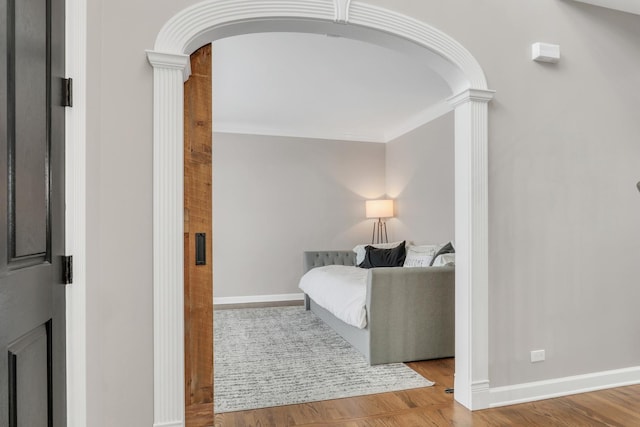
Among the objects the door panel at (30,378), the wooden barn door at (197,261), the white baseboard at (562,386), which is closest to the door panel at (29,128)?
the door panel at (30,378)

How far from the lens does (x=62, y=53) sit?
5.08ft

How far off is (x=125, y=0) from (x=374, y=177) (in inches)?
201

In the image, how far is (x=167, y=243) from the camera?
6.72 ft

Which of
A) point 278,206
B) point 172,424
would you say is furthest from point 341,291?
point 278,206

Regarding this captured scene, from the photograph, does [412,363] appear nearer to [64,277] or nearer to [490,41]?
[490,41]

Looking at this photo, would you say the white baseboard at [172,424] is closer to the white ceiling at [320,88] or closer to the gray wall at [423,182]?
the white ceiling at [320,88]

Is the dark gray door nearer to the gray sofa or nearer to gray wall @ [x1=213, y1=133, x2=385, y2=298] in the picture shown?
the gray sofa

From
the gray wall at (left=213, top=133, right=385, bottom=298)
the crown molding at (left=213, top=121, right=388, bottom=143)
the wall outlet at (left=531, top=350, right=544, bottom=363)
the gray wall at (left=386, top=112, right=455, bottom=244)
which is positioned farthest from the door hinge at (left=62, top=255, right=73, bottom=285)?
the crown molding at (left=213, top=121, right=388, bottom=143)

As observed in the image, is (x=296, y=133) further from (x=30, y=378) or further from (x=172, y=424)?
(x=30, y=378)

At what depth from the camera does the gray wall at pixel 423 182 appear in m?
5.07

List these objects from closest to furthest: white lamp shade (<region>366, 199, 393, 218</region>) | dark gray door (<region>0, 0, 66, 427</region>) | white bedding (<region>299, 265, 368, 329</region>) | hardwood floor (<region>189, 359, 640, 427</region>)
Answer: dark gray door (<region>0, 0, 66, 427</region>) → hardwood floor (<region>189, 359, 640, 427</region>) → white bedding (<region>299, 265, 368, 329</region>) → white lamp shade (<region>366, 199, 393, 218</region>)

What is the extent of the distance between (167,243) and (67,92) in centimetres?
81

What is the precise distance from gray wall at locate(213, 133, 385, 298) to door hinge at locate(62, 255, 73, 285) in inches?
174

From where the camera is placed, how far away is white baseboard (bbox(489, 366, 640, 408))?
8.66 feet
